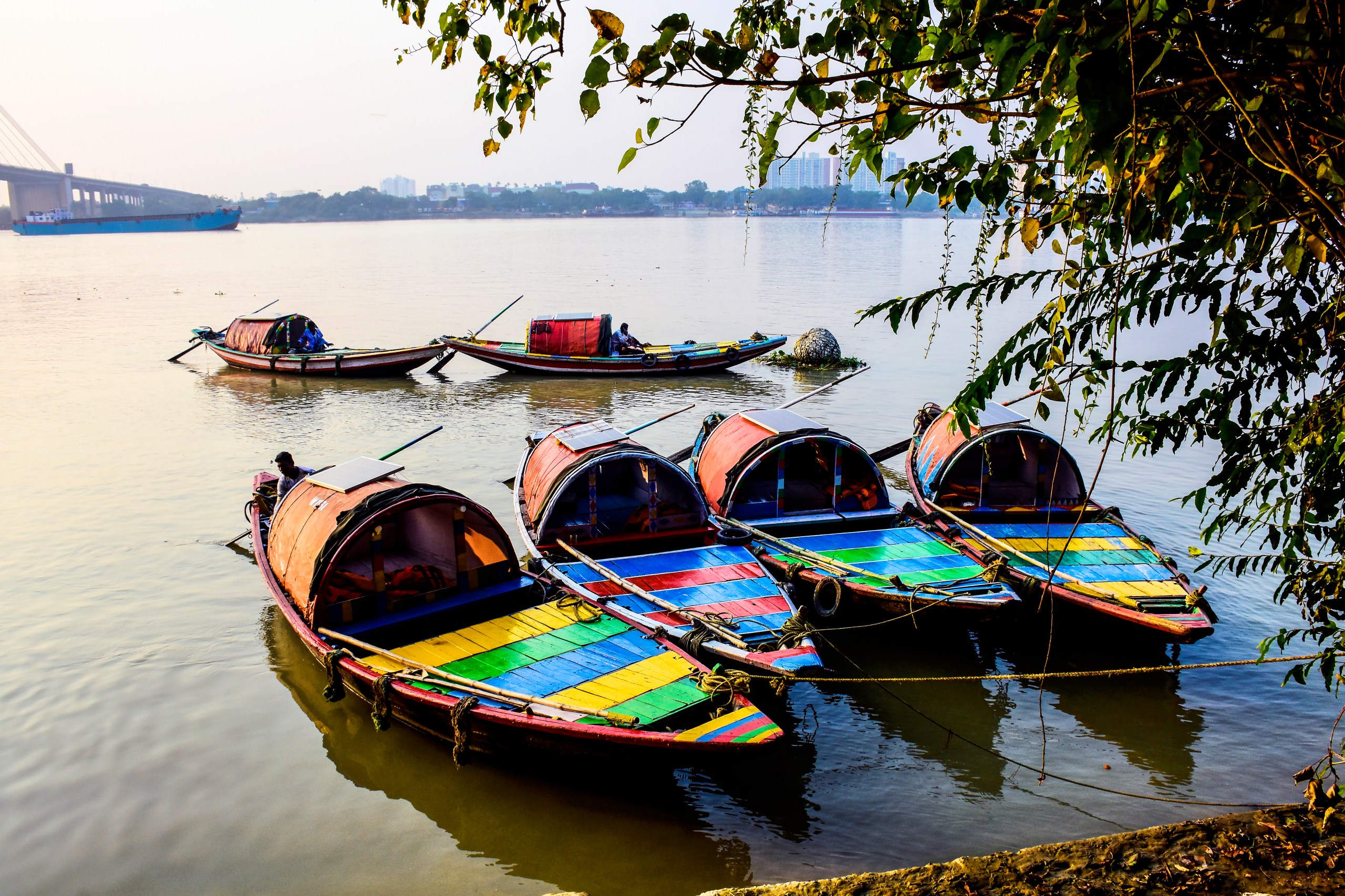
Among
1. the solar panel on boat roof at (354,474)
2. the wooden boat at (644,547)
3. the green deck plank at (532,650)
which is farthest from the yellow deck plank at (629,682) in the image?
the solar panel on boat roof at (354,474)

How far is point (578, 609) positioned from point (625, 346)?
61.7 feet

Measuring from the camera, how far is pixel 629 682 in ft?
28.1

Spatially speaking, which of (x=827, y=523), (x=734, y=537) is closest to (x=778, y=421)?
(x=827, y=523)

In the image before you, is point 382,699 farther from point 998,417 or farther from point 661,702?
point 998,417

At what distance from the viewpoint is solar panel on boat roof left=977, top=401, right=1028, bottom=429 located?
12.8 metres

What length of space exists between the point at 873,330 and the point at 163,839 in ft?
107

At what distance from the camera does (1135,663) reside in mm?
10852

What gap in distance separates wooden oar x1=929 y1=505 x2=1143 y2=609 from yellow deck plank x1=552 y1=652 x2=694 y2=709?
3.93 meters

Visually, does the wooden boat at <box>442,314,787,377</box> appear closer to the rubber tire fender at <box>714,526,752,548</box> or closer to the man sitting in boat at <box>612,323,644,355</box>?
the man sitting in boat at <box>612,323,644,355</box>

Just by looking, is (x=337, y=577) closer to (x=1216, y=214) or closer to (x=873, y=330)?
(x=1216, y=214)

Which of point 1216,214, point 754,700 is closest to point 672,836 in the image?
point 754,700

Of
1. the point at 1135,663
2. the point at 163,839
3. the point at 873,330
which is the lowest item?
the point at 163,839

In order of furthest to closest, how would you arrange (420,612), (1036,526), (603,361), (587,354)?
(587,354)
(603,361)
(1036,526)
(420,612)

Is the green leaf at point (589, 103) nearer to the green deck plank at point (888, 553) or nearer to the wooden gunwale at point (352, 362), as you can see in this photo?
the green deck plank at point (888, 553)
